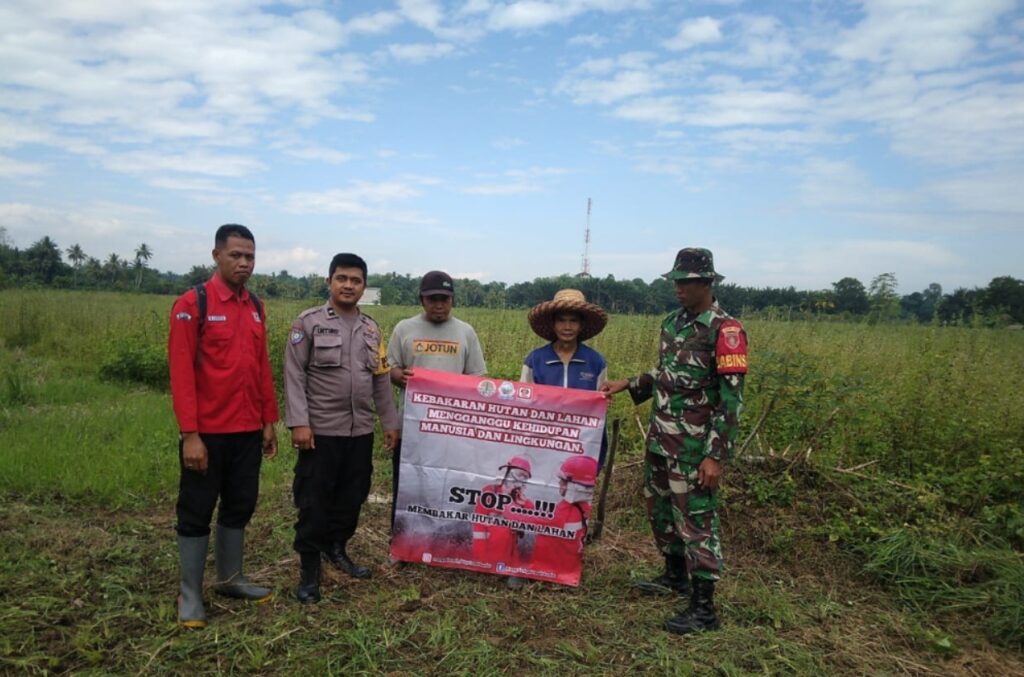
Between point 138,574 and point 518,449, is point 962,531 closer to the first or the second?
point 518,449

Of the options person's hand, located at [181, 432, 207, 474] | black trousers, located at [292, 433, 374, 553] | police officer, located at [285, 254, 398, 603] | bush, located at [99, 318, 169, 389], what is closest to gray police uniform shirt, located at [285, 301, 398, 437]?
police officer, located at [285, 254, 398, 603]

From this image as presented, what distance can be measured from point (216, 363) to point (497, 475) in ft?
5.86

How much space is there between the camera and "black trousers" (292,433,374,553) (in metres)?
3.40

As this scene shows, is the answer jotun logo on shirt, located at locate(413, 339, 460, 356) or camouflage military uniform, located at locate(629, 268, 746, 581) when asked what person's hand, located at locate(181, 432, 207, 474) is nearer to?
jotun logo on shirt, located at locate(413, 339, 460, 356)

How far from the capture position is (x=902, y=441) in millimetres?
5051

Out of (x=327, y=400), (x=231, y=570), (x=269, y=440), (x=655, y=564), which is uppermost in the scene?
(x=327, y=400)

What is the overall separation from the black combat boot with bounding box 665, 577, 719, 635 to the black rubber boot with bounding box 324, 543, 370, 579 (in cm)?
185

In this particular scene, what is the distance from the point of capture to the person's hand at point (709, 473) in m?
3.21

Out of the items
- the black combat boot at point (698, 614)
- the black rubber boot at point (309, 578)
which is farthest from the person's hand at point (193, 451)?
the black combat boot at point (698, 614)

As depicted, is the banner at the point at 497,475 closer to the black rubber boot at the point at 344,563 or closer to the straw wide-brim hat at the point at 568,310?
the black rubber boot at the point at 344,563

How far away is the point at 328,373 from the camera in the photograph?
3.44 metres

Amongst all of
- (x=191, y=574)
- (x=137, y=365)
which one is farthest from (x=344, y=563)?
(x=137, y=365)

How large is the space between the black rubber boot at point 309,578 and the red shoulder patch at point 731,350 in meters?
2.56

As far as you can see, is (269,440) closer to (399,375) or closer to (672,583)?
(399,375)
